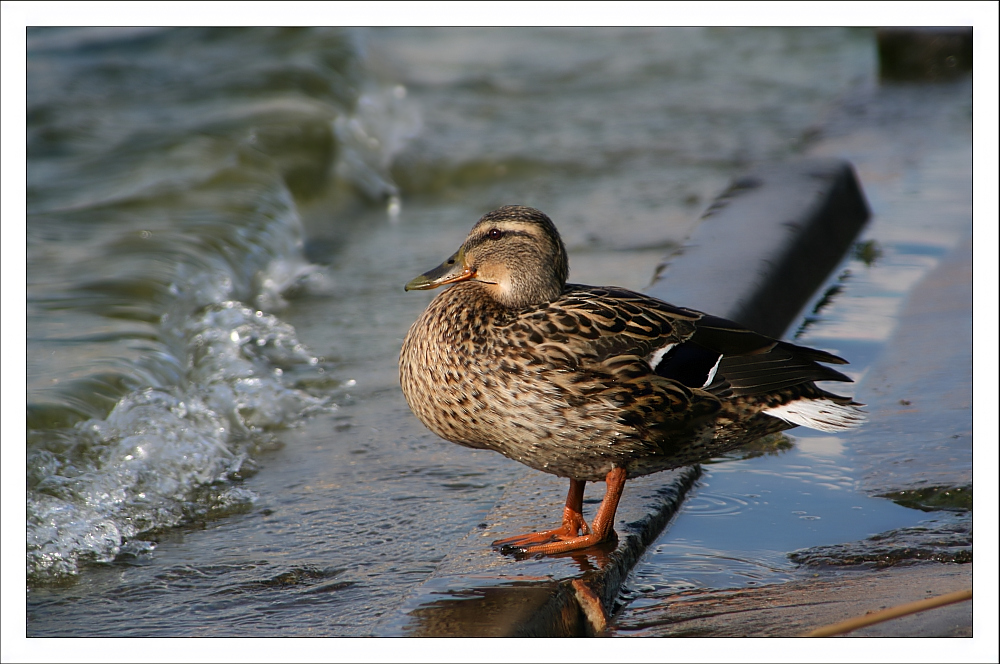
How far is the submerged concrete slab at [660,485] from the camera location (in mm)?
2934

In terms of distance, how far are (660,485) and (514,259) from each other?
948 mm

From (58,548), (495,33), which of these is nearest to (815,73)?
(495,33)

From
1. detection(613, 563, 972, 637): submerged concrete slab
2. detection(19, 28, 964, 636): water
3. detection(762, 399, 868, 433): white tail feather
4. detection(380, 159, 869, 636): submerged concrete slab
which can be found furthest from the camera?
detection(19, 28, 964, 636): water

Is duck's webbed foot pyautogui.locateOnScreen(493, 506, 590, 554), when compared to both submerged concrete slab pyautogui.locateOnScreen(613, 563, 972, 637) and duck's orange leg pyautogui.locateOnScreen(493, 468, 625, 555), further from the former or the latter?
submerged concrete slab pyautogui.locateOnScreen(613, 563, 972, 637)

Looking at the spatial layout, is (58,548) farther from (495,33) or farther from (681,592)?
(495,33)

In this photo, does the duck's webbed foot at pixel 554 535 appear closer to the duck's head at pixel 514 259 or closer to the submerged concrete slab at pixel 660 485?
the submerged concrete slab at pixel 660 485

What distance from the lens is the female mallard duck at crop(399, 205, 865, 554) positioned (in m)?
3.22

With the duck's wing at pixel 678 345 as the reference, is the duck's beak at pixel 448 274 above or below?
above

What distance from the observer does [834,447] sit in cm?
416

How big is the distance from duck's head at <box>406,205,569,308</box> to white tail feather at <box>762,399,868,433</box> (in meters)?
0.81

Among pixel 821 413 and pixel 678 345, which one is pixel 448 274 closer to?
pixel 678 345

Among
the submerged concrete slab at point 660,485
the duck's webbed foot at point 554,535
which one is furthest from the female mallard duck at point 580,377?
the submerged concrete slab at point 660,485

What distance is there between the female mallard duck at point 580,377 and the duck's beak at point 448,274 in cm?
2

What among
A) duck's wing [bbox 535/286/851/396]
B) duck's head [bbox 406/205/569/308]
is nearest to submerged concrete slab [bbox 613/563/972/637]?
duck's wing [bbox 535/286/851/396]
